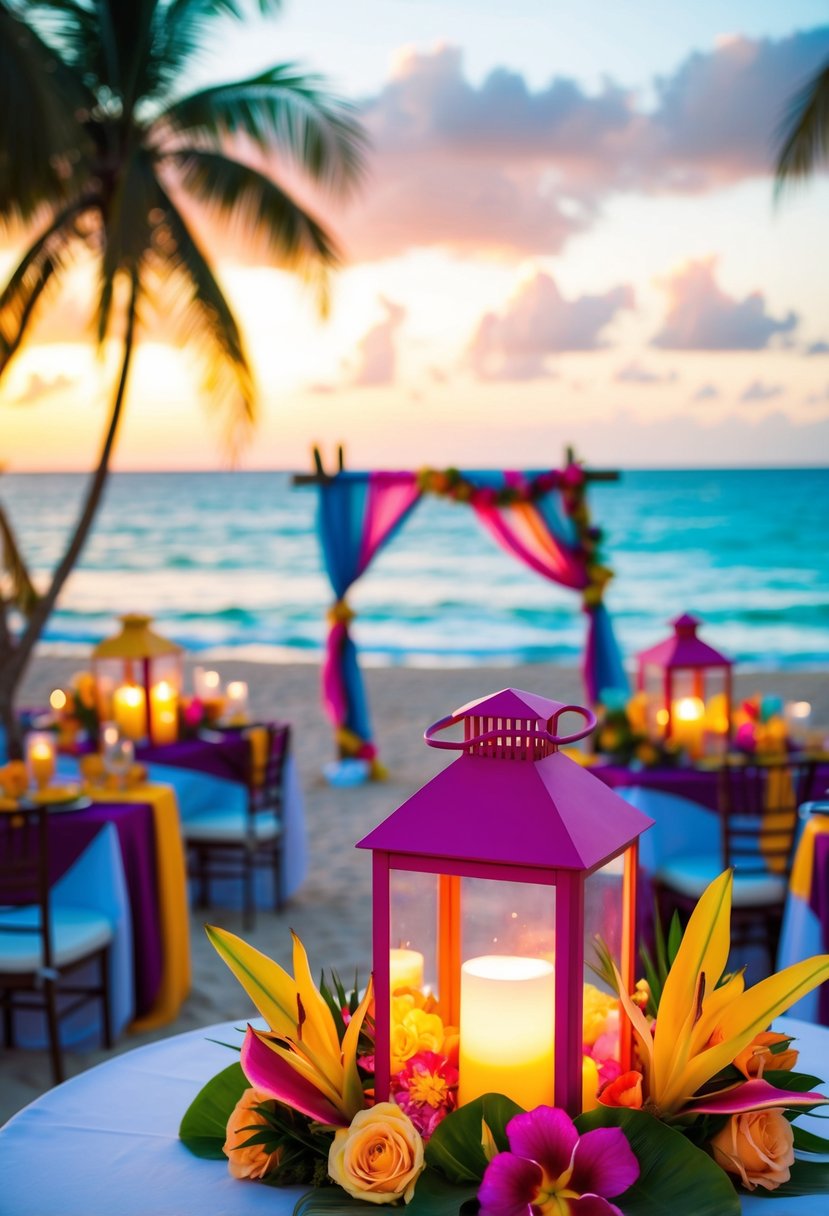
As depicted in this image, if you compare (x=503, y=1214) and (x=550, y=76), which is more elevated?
(x=550, y=76)

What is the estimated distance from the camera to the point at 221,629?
2483 cm

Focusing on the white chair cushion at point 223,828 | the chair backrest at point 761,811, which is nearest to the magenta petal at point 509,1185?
the chair backrest at point 761,811

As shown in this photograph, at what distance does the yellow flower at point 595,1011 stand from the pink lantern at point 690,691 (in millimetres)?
3641

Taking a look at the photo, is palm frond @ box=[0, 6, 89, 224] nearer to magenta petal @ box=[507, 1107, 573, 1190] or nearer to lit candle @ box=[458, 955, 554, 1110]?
lit candle @ box=[458, 955, 554, 1110]

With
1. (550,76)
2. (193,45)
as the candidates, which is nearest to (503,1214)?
(193,45)

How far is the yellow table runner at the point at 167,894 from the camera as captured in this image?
4.76 meters

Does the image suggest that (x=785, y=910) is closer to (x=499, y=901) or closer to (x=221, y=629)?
(x=499, y=901)

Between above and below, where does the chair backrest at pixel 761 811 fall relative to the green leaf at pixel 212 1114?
below

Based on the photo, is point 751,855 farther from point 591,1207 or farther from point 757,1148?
point 591,1207

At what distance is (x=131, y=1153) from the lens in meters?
1.55

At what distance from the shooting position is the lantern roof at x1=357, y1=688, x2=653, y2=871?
133cm

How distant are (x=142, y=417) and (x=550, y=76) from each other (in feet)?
63.9

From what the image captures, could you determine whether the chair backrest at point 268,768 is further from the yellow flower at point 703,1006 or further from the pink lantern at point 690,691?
the yellow flower at point 703,1006

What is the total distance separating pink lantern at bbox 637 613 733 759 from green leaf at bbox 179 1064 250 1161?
3740 mm
